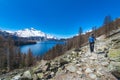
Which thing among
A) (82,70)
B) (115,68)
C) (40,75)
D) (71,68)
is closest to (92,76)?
(82,70)

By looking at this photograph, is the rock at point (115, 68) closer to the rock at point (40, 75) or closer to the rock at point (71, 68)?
the rock at point (71, 68)

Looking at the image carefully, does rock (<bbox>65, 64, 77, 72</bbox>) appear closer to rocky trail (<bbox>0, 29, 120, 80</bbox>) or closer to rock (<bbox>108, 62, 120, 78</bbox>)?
rocky trail (<bbox>0, 29, 120, 80</bbox>)

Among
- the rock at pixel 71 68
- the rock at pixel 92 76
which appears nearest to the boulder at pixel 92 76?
the rock at pixel 92 76

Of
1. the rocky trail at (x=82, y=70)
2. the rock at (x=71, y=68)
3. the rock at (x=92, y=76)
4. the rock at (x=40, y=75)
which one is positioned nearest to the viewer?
the rock at (x=92, y=76)

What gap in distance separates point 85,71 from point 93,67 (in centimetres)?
111

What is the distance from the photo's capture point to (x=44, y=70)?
1716 cm

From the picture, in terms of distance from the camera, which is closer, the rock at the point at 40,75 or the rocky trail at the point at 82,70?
the rocky trail at the point at 82,70

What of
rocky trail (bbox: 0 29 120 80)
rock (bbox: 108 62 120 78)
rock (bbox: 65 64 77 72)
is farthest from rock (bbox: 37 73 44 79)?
rock (bbox: 108 62 120 78)

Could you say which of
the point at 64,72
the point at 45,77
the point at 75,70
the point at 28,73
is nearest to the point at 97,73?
the point at 75,70

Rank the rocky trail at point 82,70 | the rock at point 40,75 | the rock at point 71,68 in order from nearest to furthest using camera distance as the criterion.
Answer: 1. the rocky trail at point 82,70
2. the rock at point 71,68
3. the rock at point 40,75

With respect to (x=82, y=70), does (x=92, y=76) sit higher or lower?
lower

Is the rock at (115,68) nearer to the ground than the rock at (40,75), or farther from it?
farther from it

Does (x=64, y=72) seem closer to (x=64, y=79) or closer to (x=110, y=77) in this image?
(x=64, y=79)

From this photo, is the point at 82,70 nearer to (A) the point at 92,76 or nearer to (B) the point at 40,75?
(A) the point at 92,76
